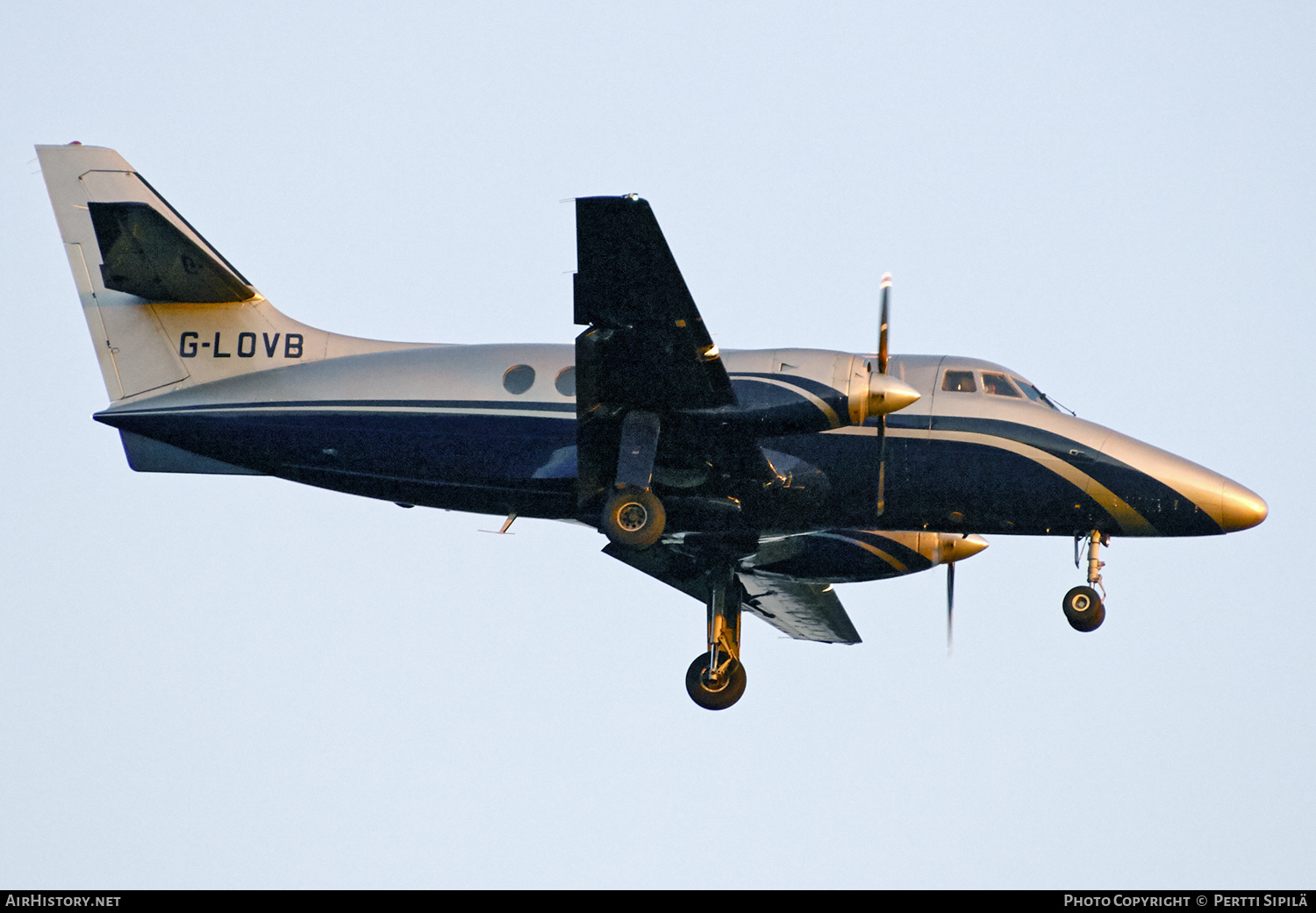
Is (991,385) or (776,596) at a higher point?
(991,385)

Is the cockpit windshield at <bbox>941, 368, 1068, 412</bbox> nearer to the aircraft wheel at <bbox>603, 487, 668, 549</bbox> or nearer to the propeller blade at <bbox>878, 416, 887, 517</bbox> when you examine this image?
the propeller blade at <bbox>878, 416, 887, 517</bbox>

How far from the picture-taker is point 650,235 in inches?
618

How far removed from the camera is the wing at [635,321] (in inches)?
616

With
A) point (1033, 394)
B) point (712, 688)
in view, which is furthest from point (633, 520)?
point (1033, 394)

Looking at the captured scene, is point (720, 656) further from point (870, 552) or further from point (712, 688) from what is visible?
point (870, 552)

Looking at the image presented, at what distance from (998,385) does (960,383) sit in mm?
503

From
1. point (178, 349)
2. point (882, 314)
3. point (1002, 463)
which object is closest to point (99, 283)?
point (178, 349)

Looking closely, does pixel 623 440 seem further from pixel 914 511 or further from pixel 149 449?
pixel 149 449

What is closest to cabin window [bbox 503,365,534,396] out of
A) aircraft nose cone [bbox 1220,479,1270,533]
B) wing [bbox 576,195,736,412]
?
wing [bbox 576,195,736,412]

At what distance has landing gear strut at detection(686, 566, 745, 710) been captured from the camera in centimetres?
2053

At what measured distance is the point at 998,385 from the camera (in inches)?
746

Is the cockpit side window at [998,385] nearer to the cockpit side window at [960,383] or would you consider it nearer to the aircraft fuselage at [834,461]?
the aircraft fuselage at [834,461]

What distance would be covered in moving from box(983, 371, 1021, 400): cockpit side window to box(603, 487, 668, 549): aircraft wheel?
4654 mm

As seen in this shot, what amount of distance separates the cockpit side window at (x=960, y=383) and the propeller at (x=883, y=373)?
3.04ft
